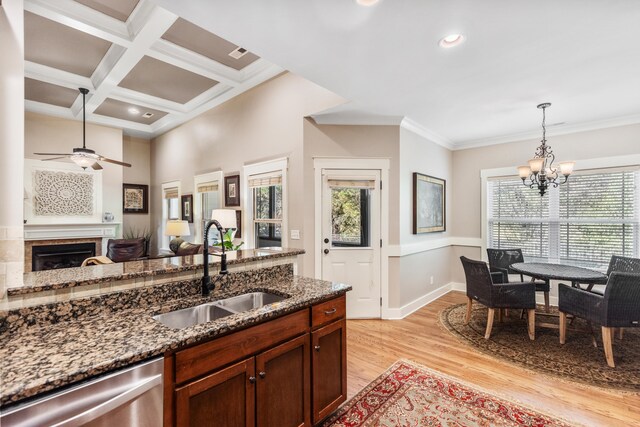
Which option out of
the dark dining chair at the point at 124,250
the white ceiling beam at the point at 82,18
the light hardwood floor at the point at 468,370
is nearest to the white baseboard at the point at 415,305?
the light hardwood floor at the point at 468,370

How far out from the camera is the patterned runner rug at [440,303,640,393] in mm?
2635

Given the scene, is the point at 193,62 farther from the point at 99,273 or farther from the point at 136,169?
the point at 136,169

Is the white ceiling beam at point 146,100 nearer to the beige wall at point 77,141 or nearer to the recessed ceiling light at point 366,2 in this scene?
the beige wall at point 77,141

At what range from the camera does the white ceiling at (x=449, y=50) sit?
6.25ft

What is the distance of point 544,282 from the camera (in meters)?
3.91

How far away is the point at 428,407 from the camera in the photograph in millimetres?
2234

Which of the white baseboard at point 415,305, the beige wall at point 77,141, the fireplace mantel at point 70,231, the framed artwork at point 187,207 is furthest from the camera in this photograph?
the framed artwork at point 187,207

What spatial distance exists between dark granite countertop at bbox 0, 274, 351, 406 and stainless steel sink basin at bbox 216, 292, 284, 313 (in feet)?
0.99

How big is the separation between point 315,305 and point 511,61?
2.60 meters

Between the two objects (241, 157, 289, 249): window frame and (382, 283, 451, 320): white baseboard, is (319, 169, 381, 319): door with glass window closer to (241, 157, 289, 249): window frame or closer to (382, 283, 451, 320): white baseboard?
(382, 283, 451, 320): white baseboard

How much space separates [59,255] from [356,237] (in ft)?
18.0

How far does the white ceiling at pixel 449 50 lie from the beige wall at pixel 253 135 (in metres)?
0.62

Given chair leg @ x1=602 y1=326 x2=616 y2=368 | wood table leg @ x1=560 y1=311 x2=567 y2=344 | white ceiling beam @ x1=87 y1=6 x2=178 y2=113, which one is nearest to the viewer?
chair leg @ x1=602 y1=326 x2=616 y2=368

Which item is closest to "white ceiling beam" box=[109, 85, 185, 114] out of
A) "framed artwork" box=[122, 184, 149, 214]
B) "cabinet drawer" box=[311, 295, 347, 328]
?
"framed artwork" box=[122, 184, 149, 214]
